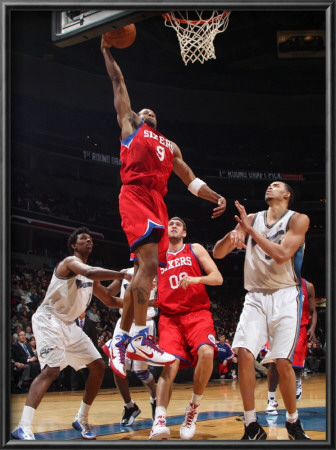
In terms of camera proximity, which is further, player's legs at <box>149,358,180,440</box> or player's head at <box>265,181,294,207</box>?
player's head at <box>265,181,294,207</box>

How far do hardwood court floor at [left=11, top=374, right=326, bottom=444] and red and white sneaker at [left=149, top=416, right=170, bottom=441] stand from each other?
0.24 meters

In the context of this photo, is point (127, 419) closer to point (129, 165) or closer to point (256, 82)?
point (129, 165)

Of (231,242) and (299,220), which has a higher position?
(299,220)

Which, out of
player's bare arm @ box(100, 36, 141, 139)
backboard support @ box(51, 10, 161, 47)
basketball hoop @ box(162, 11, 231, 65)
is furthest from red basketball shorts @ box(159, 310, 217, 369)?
backboard support @ box(51, 10, 161, 47)

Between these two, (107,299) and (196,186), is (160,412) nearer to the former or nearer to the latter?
(107,299)

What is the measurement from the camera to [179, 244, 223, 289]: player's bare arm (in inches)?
213

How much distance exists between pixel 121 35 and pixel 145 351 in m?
2.87

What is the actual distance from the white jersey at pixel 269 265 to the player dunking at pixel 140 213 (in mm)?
461

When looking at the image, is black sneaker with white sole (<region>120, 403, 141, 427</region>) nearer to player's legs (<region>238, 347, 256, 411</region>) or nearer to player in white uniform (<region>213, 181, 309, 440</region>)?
player in white uniform (<region>213, 181, 309, 440</region>)

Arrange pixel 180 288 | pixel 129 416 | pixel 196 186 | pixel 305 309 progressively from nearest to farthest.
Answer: pixel 180 288 < pixel 196 186 < pixel 129 416 < pixel 305 309

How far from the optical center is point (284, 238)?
520 centimetres

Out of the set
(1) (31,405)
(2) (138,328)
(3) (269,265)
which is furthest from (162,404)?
(3) (269,265)

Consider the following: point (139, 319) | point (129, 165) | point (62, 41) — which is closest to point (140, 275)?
point (139, 319)

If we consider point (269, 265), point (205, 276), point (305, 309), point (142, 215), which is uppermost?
point (142, 215)
